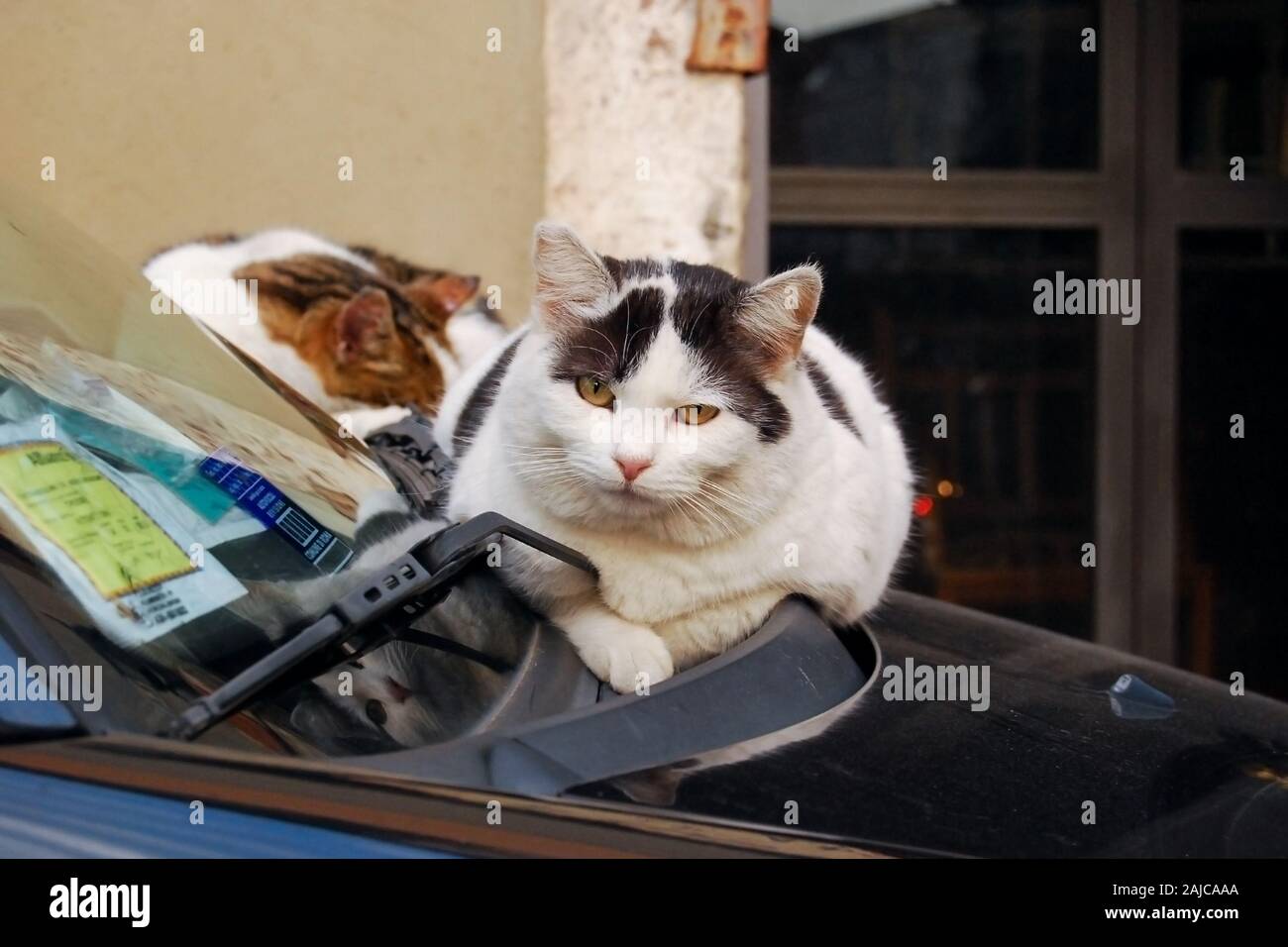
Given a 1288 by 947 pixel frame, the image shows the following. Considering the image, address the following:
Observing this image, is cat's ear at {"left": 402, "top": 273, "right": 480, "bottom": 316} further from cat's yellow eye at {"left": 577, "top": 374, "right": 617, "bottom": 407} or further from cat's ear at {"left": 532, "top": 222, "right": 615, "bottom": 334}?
cat's yellow eye at {"left": 577, "top": 374, "right": 617, "bottom": 407}

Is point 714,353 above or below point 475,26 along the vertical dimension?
below

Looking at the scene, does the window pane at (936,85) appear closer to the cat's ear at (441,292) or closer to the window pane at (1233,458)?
the window pane at (1233,458)

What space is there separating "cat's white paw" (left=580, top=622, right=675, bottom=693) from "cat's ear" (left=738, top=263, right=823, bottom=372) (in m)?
0.49

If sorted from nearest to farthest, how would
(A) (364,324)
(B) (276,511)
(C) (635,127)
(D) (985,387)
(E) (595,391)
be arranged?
(B) (276,511), (E) (595,391), (A) (364,324), (C) (635,127), (D) (985,387)

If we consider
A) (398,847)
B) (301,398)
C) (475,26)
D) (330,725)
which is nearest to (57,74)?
(475,26)

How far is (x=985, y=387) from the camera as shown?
4801 millimetres

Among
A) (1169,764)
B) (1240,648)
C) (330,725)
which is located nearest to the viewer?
(330,725)

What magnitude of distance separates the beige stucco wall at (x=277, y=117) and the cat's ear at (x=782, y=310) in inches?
87.2

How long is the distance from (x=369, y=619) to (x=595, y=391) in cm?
65

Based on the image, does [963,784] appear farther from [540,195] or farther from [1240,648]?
[1240,648]

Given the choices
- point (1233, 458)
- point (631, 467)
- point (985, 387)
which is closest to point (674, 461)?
point (631, 467)

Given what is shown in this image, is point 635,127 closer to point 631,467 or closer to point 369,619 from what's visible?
point 631,467

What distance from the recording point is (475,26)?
13.0ft
